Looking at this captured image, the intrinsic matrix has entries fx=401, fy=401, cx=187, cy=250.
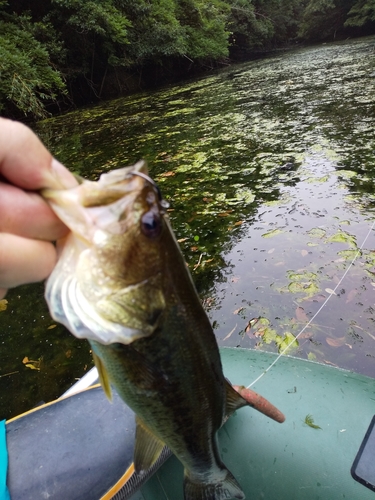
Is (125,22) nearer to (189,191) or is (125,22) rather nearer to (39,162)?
(189,191)

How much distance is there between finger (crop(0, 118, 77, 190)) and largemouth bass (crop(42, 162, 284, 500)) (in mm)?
34

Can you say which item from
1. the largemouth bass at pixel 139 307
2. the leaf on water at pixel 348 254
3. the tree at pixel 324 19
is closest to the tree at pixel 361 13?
the tree at pixel 324 19

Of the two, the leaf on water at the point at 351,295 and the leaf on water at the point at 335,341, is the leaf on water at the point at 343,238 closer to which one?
the leaf on water at the point at 351,295

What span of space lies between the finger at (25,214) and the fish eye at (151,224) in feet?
0.73

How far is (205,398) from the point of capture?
4.59 ft

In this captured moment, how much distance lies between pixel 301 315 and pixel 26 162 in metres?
3.05

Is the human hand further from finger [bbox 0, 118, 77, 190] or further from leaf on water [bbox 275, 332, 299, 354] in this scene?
leaf on water [bbox 275, 332, 299, 354]

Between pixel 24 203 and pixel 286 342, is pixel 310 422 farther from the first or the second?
pixel 24 203

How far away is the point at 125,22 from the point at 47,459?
19.1m

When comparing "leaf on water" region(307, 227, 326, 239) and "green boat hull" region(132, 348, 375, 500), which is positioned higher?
"green boat hull" region(132, 348, 375, 500)

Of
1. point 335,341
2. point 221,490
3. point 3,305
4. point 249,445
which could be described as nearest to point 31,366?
point 3,305

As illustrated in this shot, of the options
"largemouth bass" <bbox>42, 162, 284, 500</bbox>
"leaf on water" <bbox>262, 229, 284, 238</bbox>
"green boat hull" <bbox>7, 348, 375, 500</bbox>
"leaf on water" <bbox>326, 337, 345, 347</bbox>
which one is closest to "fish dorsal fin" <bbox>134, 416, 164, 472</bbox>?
"largemouth bass" <bbox>42, 162, 284, 500</bbox>

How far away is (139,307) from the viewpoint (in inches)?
44.0

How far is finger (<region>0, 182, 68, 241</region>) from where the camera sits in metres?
0.95
